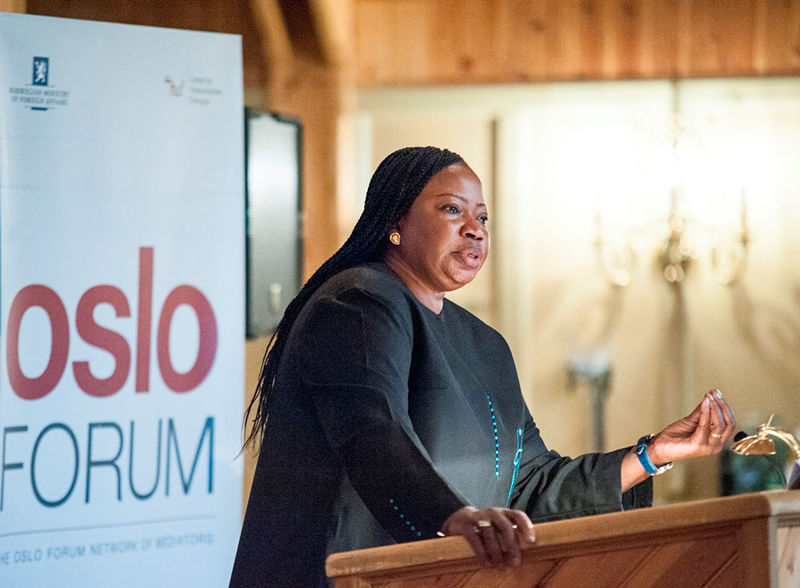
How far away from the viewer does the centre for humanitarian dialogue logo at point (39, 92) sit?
2.07m

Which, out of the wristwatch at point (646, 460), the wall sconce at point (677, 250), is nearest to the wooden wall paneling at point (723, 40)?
the wall sconce at point (677, 250)

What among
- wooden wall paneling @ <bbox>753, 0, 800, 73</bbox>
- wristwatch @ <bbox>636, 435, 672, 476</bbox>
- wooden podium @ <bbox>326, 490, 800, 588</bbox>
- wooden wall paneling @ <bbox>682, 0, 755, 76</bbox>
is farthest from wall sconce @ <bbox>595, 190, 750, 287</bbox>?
wooden podium @ <bbox>326, 490, 800, 588</bbox>

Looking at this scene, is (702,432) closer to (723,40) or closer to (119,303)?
(119,303)

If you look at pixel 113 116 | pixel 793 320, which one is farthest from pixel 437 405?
pixel 793 320

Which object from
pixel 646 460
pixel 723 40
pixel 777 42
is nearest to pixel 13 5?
pixel 646 460

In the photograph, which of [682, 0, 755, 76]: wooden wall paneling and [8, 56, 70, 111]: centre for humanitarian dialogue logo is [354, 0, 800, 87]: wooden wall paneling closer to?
[682, 0, 755, 76]: wooden wall paneling

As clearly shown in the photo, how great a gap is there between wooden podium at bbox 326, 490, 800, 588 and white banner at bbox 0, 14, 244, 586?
1.23 meters

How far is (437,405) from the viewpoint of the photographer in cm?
138

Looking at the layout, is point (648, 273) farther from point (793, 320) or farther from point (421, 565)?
point (421, 565)

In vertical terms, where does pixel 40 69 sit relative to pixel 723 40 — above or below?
below

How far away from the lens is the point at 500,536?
101 cm

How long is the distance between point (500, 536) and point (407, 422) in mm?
276

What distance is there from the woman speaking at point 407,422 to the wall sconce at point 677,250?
2.49 m

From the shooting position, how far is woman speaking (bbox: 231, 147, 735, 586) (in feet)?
4.00
